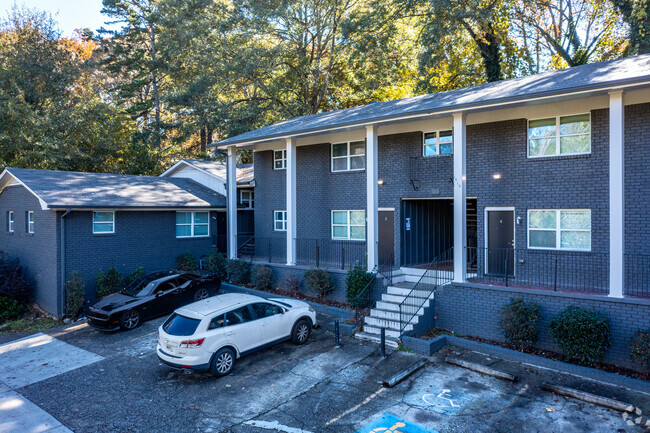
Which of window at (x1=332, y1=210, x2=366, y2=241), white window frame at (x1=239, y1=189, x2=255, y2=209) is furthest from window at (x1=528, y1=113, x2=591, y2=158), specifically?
white window frame at (x1=239, y1=189, x2=255, y2=209)

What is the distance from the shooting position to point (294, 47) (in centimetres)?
2972

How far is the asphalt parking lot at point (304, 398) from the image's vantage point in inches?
284

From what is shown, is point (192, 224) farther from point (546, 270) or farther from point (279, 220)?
point (546, 270)

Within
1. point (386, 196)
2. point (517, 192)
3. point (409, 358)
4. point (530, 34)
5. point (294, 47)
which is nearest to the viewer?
point (409, 358)

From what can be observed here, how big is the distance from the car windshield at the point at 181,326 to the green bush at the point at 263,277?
21.6ft

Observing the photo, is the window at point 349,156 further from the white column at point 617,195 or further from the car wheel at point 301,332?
the white column at point 617,195

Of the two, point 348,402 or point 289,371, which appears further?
point 289,371

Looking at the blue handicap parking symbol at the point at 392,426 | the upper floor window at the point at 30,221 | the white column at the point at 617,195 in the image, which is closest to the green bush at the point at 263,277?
the blue handicap parking symbol at the point at 392,426

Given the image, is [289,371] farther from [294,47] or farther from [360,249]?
[294,47]

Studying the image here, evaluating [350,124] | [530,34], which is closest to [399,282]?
[350,124]

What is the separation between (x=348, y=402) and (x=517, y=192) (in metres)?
8.18

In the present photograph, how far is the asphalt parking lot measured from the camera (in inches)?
284

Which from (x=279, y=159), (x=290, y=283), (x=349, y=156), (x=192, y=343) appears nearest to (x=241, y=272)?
(x=290, y=283)

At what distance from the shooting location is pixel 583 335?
8844mm
